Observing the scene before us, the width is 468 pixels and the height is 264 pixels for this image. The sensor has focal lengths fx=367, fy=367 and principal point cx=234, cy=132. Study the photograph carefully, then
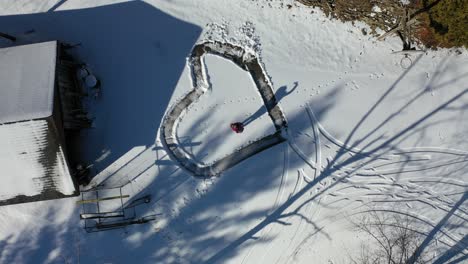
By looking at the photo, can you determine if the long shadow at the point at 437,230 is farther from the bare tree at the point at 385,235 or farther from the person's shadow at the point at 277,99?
the person's shadow at the point at 277,99

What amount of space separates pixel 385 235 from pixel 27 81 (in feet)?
36.9

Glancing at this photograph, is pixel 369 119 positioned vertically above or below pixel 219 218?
above

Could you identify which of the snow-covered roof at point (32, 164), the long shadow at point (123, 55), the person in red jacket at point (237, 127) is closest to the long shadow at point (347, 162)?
the person in red jacket at point (237, 127)

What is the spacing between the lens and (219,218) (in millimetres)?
11547

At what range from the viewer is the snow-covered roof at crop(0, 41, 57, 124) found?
9.31 m

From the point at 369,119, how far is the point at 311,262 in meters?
4.84

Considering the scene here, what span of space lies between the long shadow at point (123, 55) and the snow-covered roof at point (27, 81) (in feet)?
5.30

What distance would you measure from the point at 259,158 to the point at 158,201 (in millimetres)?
3438

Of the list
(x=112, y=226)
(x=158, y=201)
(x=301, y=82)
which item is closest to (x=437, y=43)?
(x=301, y=82)

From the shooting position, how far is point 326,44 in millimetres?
11602

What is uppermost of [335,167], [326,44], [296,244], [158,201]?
[326,44]

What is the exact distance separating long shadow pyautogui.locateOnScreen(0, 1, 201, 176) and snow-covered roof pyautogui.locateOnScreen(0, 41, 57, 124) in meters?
1.61

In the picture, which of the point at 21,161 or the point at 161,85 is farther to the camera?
the point at 161,85

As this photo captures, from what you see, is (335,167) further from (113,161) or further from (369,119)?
(113,161)
